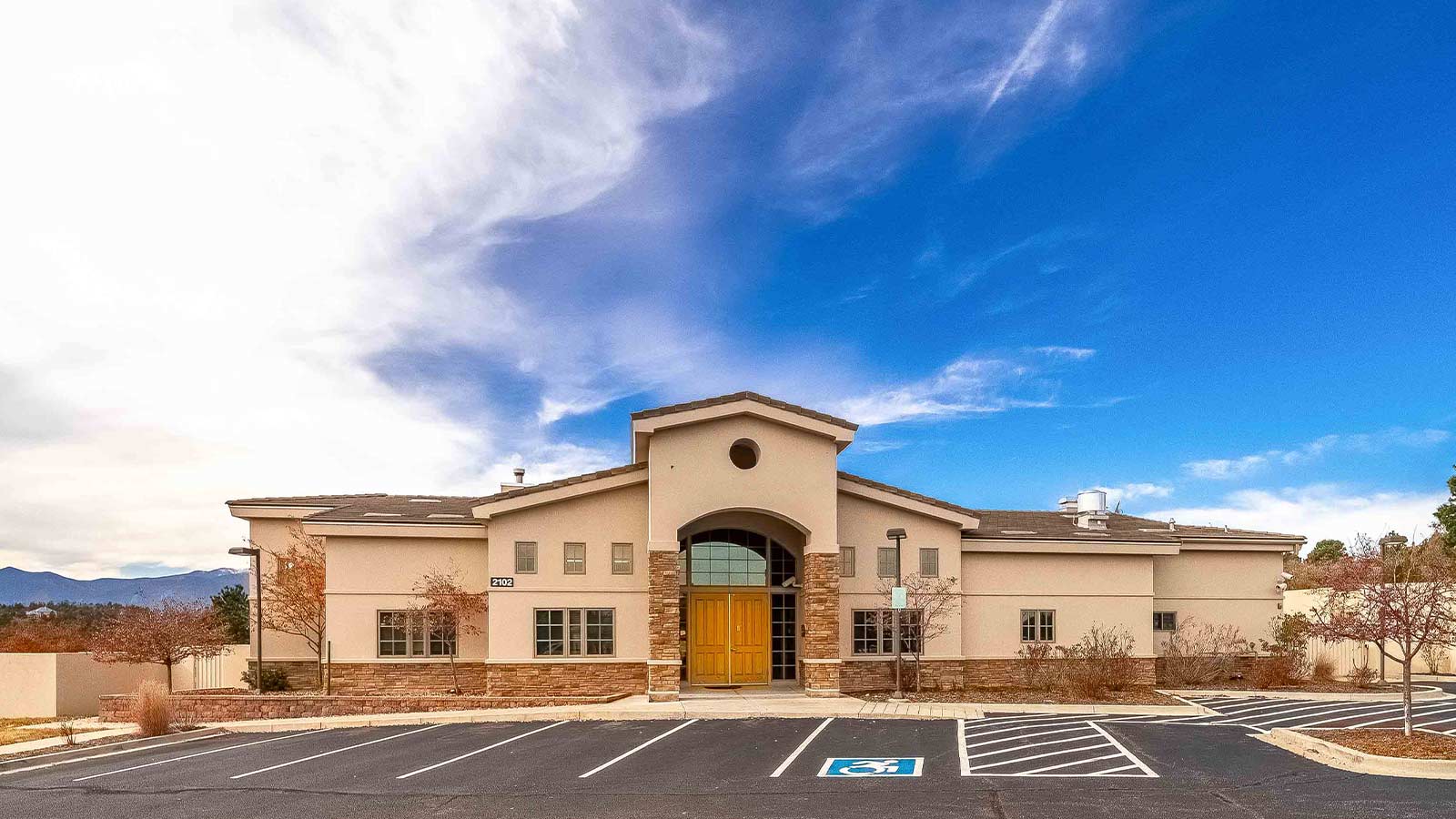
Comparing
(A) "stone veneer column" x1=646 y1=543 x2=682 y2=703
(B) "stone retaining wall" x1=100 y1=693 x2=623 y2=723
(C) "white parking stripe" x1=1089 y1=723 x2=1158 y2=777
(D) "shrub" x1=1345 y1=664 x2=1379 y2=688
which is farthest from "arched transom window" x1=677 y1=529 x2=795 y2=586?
(D) "shrub" x1=1345 y1=664 x2=1379 y2=688

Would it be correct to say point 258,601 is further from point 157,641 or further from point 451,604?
point 451,604

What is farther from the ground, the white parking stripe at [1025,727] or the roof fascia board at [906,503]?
the roof fascia board at [906,503]

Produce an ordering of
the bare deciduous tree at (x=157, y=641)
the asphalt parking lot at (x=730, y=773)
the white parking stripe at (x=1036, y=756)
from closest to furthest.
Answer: the asphalt parking lot at (x=730, y=773)
the white parking stripe at (x=1036, y=756)
the bare deciduous tree at (x=157, y=641)

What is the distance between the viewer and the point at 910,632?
2475 centimetres

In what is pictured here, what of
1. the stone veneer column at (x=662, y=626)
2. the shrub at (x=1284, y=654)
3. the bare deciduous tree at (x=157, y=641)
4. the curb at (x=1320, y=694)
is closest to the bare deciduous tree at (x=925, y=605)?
the stone veneer column at (x=662, y=626)

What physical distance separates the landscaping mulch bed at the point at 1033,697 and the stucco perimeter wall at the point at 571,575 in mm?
5616

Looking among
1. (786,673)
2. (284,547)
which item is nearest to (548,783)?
(786,673)

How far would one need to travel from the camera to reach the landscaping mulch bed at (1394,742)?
→ 14039 mm

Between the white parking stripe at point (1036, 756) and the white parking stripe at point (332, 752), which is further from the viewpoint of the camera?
the white parking stripe at point (332, 752)

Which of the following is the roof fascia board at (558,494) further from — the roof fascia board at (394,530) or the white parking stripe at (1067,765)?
the white parking stripe at (1067,765)

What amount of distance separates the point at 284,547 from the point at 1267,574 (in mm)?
25980

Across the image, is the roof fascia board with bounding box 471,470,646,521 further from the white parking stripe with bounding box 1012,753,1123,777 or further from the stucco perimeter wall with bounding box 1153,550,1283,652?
the stucco perimeter wall with bounding box 1153,550,1283,652

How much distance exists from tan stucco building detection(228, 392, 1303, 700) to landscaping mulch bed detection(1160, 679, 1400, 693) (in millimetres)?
1656

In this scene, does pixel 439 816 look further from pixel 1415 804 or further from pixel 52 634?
pixel 52 634
